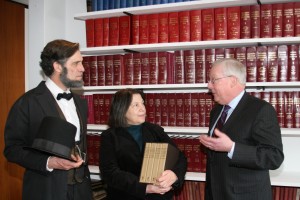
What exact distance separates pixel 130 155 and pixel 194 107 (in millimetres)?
892

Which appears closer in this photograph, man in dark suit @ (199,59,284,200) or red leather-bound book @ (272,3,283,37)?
man in dark suit @ (199,59,284,200)

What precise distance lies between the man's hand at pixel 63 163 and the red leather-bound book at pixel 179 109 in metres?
1.27

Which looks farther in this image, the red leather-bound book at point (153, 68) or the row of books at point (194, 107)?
the red leather-bound book at point (153, 68)

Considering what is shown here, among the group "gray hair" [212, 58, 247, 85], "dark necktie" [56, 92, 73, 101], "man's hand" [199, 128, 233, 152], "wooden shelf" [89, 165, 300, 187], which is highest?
"gray hair" [212, 58, 247, 85]

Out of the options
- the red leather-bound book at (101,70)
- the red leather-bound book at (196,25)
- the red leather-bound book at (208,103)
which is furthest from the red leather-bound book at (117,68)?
the red leather-bound book at (208,103)

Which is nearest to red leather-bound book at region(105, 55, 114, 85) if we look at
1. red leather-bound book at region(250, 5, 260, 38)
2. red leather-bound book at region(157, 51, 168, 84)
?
red leather-bound book at region(157, 51, 168, 84)

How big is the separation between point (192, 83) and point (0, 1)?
254cm

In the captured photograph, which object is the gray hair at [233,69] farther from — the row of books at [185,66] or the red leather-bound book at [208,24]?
the red leather-bound book at [208,24]

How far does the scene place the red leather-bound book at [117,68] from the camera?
3139mm

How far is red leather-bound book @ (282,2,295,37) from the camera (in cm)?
266

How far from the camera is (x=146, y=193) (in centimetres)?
217

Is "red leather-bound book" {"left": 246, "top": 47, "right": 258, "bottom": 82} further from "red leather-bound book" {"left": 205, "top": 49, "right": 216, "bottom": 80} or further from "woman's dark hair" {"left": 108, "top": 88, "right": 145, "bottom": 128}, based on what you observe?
"woman's dark hair" {"left": 108, "top": 88, "right": 145, "bottom": 128}

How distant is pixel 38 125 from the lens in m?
2.05

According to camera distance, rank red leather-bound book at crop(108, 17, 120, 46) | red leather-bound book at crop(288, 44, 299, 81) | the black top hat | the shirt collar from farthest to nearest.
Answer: red leather-bound book at crop(108, 17, 120, 46) → red leather-bound book at crop(288, 44, 299, 81) → the shirt collar → the black top hat
